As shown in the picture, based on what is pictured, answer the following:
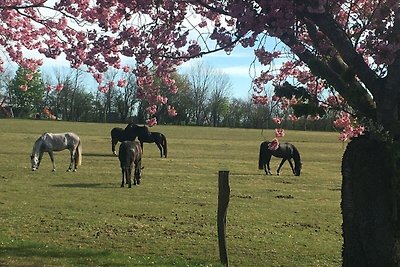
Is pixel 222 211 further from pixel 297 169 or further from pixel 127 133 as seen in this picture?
pixel 127 133

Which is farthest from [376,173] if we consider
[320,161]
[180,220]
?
[320,161]

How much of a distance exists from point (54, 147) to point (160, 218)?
43.2 ft

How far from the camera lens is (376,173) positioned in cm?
737

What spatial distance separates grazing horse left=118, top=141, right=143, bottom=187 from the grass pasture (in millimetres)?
455

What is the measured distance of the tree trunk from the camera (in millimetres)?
7289

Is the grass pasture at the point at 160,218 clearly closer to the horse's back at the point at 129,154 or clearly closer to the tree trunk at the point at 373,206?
the horse's back at the point at 129,154

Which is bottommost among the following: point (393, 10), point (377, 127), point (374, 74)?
point (377, 127)

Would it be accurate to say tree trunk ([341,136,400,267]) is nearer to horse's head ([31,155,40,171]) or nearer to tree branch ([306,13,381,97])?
tree branch ([306,13,381,97])

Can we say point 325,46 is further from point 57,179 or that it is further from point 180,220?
point 57,179

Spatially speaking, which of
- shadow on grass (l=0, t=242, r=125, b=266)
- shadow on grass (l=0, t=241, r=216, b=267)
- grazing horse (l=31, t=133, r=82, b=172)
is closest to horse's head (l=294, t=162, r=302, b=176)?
grazing horse (l=31, t=133, r=82, b=172)

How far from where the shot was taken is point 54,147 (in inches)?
1034

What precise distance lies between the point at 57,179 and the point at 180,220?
29.7ft

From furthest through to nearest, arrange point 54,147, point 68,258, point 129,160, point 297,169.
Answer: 1. point 297,169
2. point 54,147
3. point 129,160
4. point 68,258

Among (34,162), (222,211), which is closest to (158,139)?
(34,162)
